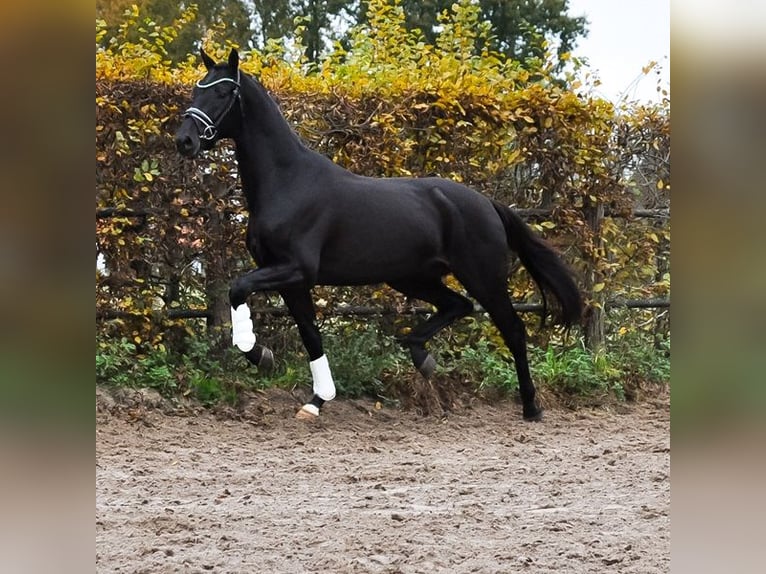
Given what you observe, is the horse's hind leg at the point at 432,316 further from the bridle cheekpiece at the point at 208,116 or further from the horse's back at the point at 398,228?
the bridle cheekpiece at the point at 208,116

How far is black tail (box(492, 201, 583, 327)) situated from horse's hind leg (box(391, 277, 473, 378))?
542 millimetres

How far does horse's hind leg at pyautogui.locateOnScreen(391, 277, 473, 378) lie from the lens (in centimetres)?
589

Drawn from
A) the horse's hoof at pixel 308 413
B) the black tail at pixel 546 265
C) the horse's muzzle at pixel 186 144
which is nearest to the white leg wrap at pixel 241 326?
the horse's hoof at pixel 308 413

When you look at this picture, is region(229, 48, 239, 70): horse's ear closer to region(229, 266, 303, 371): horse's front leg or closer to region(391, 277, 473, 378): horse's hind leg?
region(229, 266, 303, 371): horse's front leg

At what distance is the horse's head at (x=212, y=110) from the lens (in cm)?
513

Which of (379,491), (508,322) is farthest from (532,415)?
(379,491)

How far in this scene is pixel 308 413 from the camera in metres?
5.79

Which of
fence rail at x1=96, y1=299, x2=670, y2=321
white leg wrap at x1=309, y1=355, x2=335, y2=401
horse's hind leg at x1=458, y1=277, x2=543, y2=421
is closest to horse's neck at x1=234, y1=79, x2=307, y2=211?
white leg wrap at x1=309, y1=355, x2=335, y2=401

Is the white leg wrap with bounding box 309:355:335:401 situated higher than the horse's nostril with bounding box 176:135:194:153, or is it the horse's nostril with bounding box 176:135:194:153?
the horse's nostril with bounding box 176:135:194:153

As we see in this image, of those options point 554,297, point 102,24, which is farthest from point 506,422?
point 102,24
